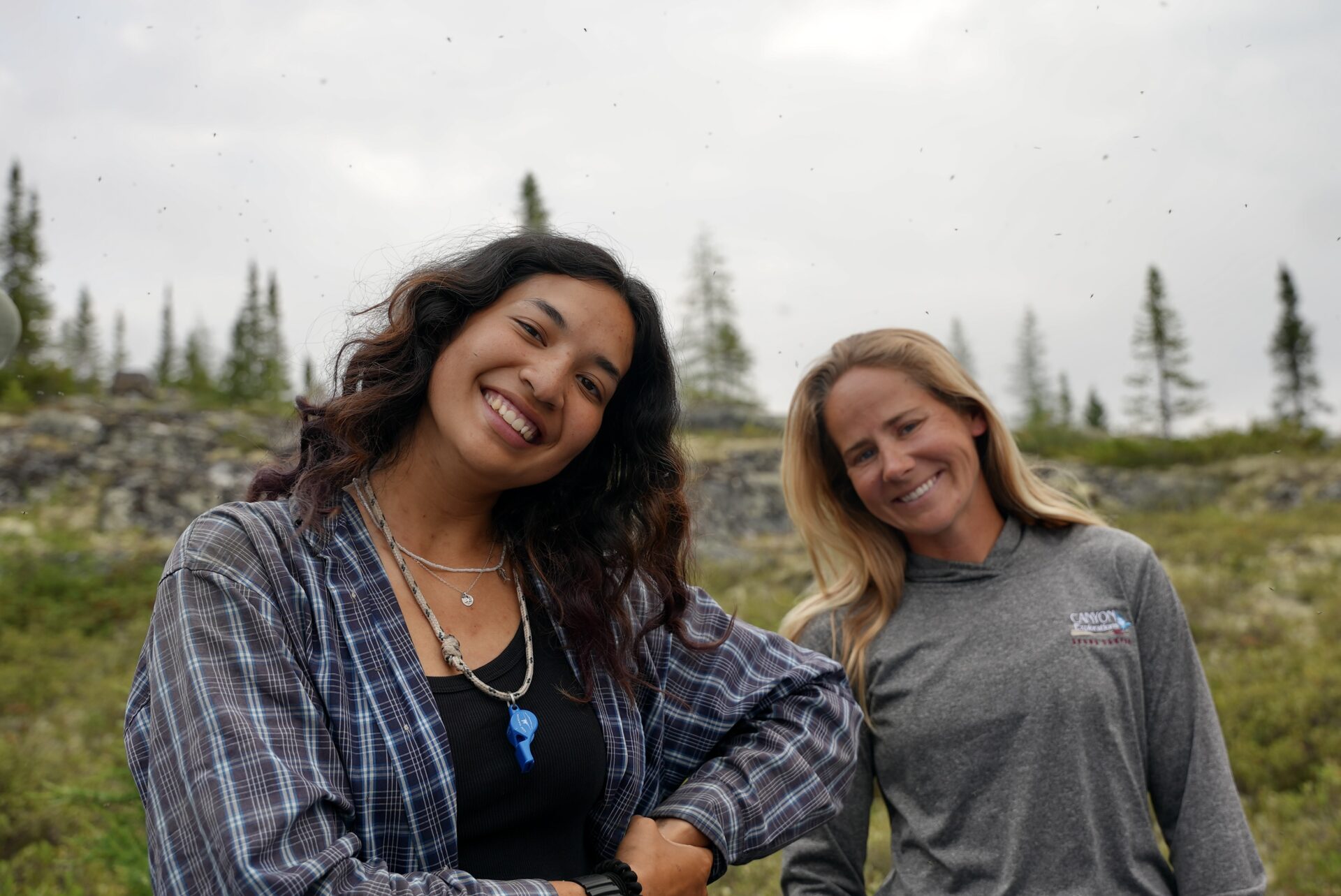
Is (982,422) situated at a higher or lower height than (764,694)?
higher

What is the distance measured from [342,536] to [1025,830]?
1.84m

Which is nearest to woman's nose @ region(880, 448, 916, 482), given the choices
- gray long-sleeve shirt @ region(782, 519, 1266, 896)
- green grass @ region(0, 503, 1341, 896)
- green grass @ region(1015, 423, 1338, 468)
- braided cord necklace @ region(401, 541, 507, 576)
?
gray long-sleeve shirt @ region(782, 519, 1266, 896)

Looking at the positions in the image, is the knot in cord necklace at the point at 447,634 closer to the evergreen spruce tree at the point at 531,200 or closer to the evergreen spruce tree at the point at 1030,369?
the evergreen spruce tree at the point at 531,200

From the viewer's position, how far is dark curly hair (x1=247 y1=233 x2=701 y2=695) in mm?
2020

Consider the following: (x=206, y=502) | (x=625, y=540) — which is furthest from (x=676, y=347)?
(x=206, y=502)

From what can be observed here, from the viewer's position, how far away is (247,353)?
4256cm

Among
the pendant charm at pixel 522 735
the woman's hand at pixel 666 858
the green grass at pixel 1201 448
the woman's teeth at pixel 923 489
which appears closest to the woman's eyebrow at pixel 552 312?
the pendant charm at pixel 522 735

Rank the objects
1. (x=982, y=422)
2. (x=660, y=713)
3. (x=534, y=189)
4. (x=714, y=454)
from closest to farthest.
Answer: (x=660, y=713) < (x=982, y=422) < (x=714, y=454) < (x=534, y=189)

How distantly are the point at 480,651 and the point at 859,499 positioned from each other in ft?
5.46

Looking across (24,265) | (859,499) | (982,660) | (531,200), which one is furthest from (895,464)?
(24,265)

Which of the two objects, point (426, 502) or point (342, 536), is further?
point (426, 502)

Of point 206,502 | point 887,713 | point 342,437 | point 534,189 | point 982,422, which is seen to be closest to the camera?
point 342,437

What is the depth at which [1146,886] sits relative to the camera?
240 centimetres

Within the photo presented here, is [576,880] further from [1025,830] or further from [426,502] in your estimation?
[1025,830]
